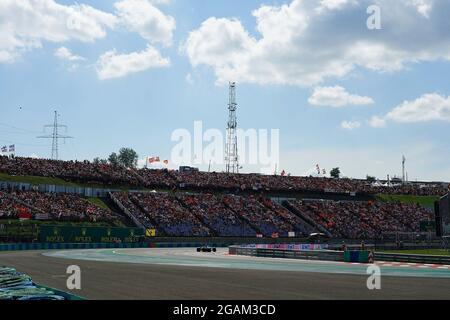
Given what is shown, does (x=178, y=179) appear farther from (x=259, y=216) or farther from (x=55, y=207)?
(x=55, y=207)

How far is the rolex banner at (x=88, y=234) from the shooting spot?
60469mm

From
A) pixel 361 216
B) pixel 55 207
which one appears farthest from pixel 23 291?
pixel 361 216

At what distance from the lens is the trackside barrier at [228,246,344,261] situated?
39094 mm

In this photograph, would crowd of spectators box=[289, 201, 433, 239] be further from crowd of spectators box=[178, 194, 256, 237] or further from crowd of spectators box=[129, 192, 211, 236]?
crowd of spectators box=[129, 192, 211, 236]

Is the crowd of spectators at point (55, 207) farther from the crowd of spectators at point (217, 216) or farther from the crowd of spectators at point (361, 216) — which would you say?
the crowd of spectators at point (361, 216)

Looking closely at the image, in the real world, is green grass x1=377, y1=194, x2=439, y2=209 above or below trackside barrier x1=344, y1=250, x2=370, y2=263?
above

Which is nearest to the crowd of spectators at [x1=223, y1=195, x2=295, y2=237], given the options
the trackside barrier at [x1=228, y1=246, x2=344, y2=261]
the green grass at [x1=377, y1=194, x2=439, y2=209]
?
the green grass at [x1=377, y1=194, x2=439, y2=209]

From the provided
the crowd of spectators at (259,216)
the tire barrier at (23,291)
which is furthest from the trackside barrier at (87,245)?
the tire barrier at (23,291)

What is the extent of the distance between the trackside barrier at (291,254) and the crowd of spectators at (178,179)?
115 feet

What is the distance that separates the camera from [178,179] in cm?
8850

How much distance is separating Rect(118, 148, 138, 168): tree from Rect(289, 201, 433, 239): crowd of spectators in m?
90.7
